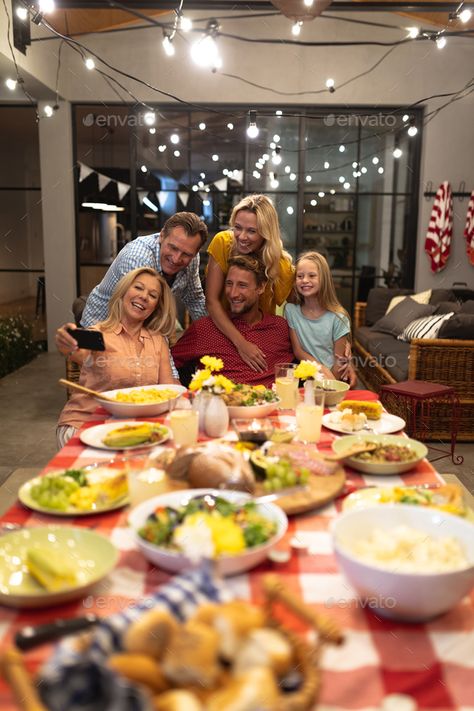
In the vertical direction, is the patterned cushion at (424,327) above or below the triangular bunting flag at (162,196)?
below

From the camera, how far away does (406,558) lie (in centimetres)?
98

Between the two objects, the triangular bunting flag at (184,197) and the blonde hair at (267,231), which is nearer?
the blonde hair at (267,231)

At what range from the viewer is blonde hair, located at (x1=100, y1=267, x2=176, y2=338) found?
8.48 ft

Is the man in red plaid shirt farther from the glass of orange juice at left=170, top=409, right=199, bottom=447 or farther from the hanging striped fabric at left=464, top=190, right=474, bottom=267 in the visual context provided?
the hanging striped fabric at left=464, top=190, right=474, bottom=267

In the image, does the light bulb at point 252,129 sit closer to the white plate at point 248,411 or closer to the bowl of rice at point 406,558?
the white plate at point 248,411

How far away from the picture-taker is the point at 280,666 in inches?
26.4

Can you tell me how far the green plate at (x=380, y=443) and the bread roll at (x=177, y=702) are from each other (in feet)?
3.11

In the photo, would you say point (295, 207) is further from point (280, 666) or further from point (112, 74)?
point (280, 666)

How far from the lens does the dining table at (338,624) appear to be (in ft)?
2.65

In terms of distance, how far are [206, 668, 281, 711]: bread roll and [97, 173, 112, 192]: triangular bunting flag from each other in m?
7.92

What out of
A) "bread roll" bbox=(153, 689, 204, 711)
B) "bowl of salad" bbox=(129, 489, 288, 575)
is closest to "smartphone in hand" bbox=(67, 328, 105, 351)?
"bowl of salad" bbox=(129, 489, 288, 575)

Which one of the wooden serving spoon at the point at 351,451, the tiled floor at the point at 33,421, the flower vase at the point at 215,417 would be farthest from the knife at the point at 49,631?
the tiled floor at the point at 33,421

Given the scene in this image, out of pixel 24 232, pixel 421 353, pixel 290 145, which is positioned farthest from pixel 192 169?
pixel 421 353

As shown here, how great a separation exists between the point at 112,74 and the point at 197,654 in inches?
319
